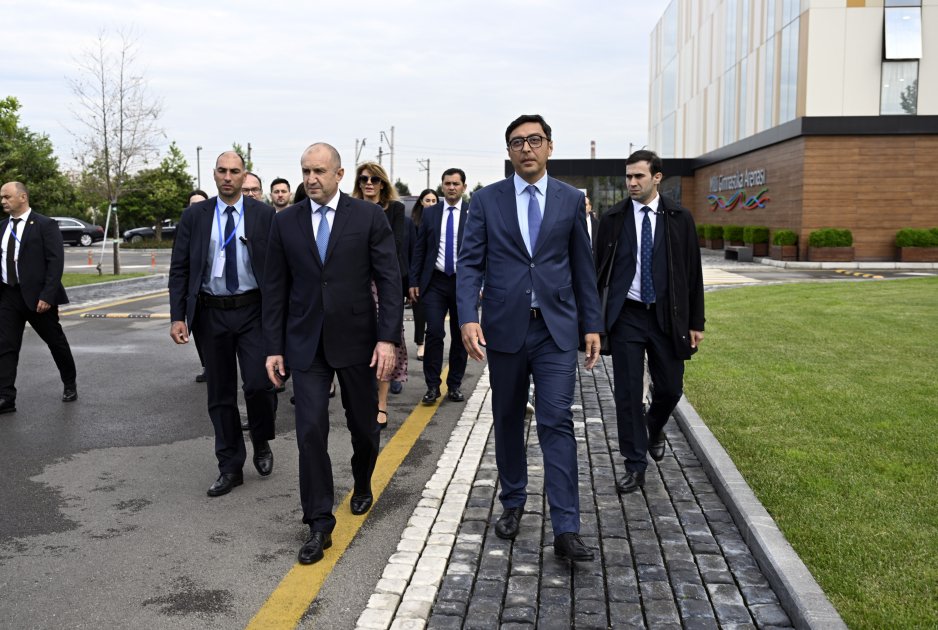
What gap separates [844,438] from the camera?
6.00 m

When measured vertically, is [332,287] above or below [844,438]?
above

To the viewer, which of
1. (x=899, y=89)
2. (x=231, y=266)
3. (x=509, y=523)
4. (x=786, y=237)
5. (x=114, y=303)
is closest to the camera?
(x=509, y=523)

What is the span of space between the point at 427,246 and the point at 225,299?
2745mm

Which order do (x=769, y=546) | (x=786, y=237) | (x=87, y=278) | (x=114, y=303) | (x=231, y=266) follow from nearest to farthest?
(x=769, y=546), (x=231, y=266), (x=114, y=303), (x=87, y=278), (x=786, y=237)

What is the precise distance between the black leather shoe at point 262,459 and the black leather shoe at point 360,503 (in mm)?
931

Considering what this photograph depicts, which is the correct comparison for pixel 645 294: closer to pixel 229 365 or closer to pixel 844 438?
pixel 844 438

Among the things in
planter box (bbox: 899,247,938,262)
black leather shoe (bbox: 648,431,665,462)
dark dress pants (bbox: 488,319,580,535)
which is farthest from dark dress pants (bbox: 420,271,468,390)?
planter box (bbox: 899,247,938,262)

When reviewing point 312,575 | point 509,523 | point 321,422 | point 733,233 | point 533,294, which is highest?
point 733,233

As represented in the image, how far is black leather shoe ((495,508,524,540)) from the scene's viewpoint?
4.35 metres

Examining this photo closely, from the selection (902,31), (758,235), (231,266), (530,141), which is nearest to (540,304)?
(530,141)

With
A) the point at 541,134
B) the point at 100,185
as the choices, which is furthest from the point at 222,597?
the point at 100,185

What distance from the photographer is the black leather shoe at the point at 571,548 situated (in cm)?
397

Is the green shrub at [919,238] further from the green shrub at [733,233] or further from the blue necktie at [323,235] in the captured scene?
the blue necktie at [323,235]

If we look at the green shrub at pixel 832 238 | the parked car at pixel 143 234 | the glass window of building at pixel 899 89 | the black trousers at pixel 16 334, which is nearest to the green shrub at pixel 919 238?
the green shrub at pixel 832 238
